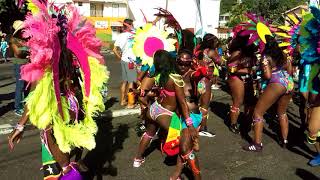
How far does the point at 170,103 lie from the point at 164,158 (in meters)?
1.41

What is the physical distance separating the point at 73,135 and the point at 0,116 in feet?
15.2

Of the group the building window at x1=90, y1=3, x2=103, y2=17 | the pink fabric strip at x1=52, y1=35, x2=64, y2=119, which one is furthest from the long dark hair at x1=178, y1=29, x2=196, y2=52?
the building window at x1=90, y1=3, x2=103, y2=17

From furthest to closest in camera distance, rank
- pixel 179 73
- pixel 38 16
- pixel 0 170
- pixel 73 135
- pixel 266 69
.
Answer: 1. pixel 266 69
2. pixel 0 170
3. pixel 179 73
4. pixel 73 135
5. pixel 38 16

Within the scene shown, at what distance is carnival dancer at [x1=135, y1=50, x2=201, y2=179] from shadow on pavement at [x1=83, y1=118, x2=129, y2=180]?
105 cm

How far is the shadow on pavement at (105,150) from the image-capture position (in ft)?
17.7

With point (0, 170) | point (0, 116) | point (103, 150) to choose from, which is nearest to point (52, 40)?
point (0, 170)

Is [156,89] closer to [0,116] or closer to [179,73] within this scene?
[179,73]

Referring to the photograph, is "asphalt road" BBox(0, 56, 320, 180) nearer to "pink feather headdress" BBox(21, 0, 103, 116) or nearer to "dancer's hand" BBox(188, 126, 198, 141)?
"dancer's hand" BBox(188, 126, 198, 141)

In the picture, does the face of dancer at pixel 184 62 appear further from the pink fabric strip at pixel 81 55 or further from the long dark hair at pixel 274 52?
the long dark hair at pixel 274 52

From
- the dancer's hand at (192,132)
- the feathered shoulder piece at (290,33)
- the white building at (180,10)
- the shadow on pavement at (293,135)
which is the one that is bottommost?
the shadow on pavement at (293,135)

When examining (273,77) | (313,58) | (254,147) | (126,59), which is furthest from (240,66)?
(126,59)

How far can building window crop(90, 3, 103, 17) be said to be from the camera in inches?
2196

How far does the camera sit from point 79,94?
4188 millimetres

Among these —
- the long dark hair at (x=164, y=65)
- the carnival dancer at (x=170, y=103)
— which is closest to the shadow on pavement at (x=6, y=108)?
the carnival dancer at (x=170, y=103)
